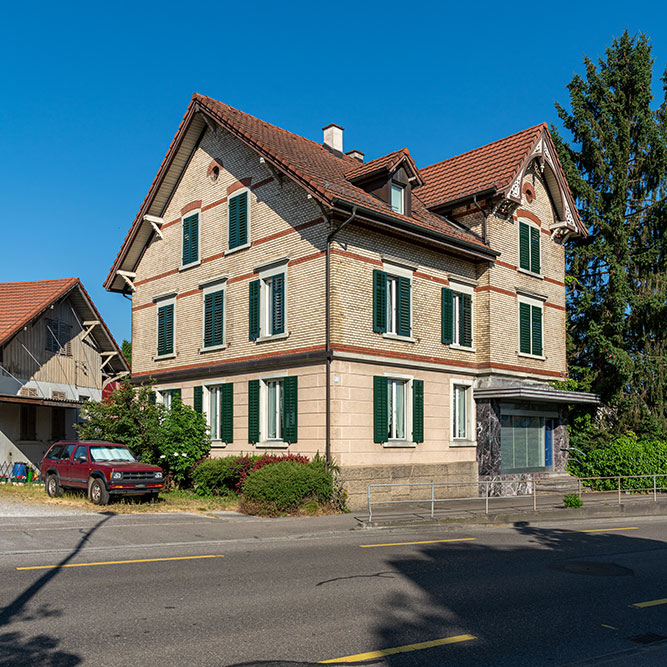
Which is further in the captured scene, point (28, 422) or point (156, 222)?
point (28, 422)

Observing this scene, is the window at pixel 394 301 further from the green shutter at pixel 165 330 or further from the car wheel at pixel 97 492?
the green shutter at pixel 165 330

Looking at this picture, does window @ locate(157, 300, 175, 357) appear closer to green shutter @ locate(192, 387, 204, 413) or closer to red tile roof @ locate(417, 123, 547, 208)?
green shutter @ locate(192, 387, 204, 413)

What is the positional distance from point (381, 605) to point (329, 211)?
13950 mm

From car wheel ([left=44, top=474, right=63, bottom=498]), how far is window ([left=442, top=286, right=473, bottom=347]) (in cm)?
1284

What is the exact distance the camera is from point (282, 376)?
75.1 ft

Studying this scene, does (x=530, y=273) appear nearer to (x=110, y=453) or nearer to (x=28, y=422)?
(x=110, y=453)

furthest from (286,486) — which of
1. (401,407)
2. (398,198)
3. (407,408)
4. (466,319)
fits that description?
(398,198)

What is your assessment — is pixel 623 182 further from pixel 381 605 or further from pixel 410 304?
pixel 381 605

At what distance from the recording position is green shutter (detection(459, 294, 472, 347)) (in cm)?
2553

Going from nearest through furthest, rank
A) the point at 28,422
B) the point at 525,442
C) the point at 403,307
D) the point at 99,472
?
the point at 99,472 < the point at 403,307 < the point at 525,442 < the point at 28,422

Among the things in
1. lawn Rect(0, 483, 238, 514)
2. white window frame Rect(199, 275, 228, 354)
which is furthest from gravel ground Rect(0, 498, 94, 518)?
white window frame Rect(199, 275, 228, 354)

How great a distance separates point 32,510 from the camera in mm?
18453

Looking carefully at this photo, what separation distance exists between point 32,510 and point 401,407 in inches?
434

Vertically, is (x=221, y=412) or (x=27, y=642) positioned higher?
(x=221, y=412)
